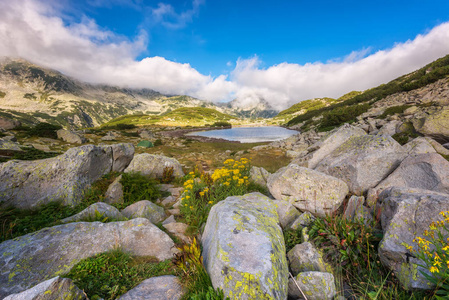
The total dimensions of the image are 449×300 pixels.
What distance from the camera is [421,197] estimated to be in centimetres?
391

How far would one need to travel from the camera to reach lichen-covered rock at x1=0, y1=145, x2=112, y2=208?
6.68 meters

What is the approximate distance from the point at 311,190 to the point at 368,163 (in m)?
2.84

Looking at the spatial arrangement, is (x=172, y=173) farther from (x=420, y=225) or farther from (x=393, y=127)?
(x=393, y=127)

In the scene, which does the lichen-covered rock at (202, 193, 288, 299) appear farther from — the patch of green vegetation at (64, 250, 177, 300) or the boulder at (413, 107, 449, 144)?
the boulder at (413, 107, 449, 144)

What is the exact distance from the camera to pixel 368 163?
691cm

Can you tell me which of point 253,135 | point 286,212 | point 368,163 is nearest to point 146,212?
point 286,212

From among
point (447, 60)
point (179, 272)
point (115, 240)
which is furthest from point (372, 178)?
point (447, 60)

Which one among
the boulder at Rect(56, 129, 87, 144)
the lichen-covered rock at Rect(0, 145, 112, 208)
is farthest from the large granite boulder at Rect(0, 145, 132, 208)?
the boulder at Rect(56, 129, 87, 144)

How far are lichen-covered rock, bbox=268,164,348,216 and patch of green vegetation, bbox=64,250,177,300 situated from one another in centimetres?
469

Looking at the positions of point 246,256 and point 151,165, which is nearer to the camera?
point 246,256

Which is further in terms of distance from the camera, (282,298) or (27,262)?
(27,262)

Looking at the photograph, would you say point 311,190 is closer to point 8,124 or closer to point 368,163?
point 368,163

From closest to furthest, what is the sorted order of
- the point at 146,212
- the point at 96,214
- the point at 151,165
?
the point at 96,214
the point at 146,212
the point at 151,165

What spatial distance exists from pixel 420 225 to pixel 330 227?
1710mm
